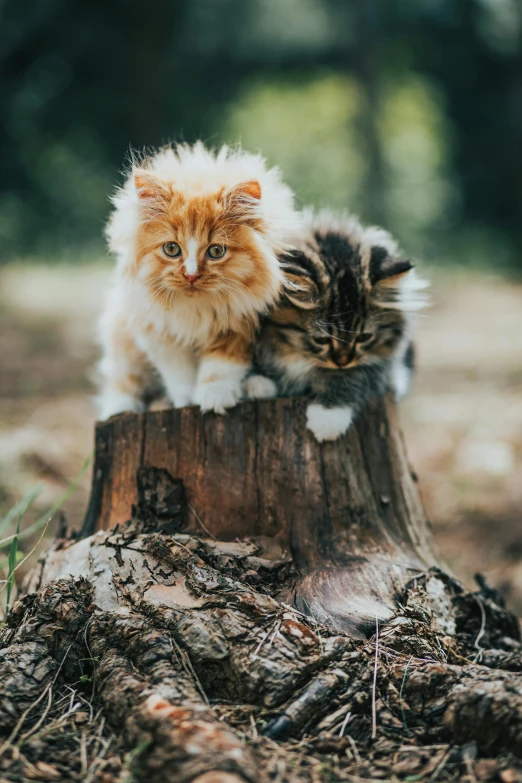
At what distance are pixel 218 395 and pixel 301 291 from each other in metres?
0.52

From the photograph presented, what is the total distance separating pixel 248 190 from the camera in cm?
263

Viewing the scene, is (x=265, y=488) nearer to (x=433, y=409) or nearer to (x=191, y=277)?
(x=191, y=277)

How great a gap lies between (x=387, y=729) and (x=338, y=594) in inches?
21.3

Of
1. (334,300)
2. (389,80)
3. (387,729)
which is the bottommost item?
(387,729)

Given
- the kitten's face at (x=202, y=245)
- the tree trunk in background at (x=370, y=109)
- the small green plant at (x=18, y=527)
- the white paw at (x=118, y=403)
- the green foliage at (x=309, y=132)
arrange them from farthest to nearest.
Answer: the green foliage at (x=309, y=132) → the tree trunk in background at (x=370, y=109) → the white paw at (x=118, y=403) → the kitten's face at (x=202, y=245) → the small green plant at (x=18, y=527)

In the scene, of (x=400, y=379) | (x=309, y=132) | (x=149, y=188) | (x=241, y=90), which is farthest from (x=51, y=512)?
(x=309, y=132)

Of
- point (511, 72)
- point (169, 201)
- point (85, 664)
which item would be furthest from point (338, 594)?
point (511, 72)

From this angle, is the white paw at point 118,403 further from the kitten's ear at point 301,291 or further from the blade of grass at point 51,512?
the kitten's ear at point 301,291

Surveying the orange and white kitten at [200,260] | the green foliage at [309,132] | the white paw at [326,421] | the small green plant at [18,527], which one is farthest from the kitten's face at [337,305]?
the green foliage at [309,132]

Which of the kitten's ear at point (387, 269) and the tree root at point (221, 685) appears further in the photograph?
the kitten's ear at point (387, 269)

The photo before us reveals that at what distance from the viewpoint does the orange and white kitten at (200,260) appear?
2.62m

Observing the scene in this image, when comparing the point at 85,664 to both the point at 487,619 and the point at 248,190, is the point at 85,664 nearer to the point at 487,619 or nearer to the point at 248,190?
the point at 487,619

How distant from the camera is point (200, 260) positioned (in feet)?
8.51

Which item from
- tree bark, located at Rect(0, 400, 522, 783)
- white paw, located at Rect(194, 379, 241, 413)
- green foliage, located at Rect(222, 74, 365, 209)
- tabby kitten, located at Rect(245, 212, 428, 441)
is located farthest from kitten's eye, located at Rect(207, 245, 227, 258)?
green foliage, located at Rect(222, 74, 365, 209)
